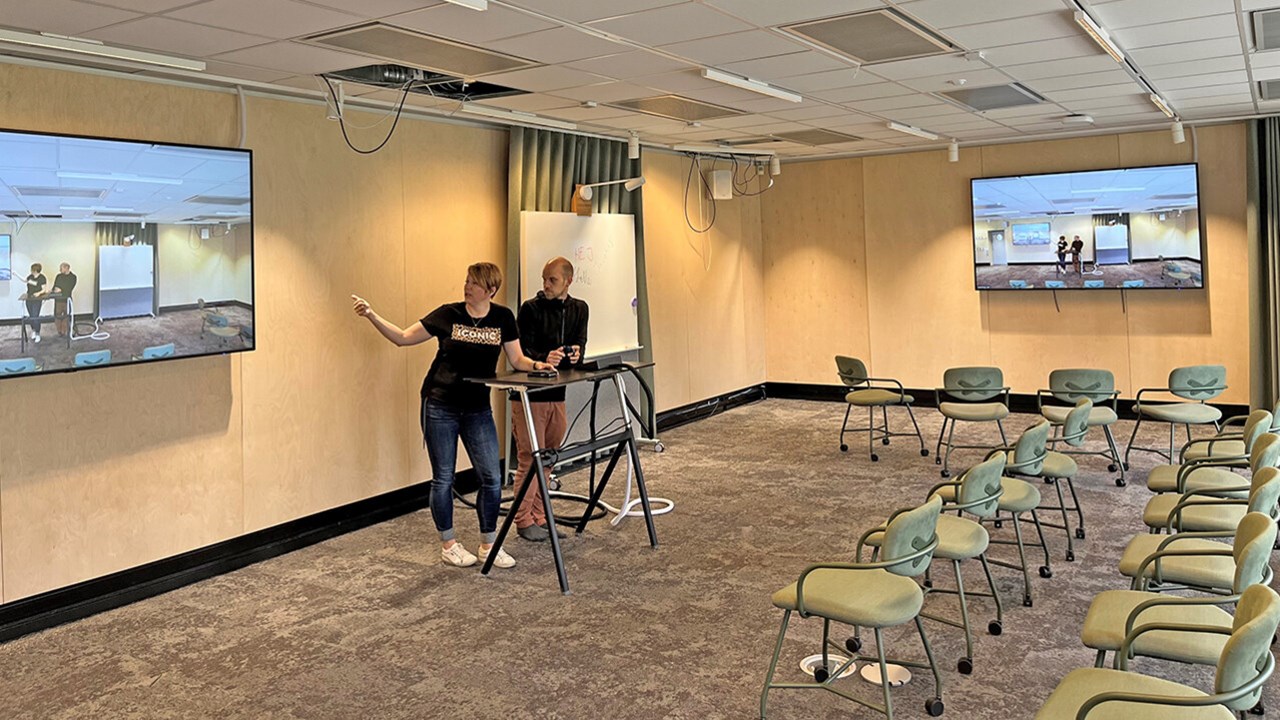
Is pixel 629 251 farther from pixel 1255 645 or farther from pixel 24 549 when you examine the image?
pixel 1255 645

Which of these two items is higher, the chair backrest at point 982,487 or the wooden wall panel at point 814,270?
the wooden wall panel at point 814,270

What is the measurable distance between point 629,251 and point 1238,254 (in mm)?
5369

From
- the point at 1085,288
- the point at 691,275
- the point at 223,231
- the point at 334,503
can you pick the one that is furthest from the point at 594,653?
the point at 1085,288

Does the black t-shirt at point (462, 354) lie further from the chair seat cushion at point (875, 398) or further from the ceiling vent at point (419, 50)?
the chair seat cushion at point (875, 398)

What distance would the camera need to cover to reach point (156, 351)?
15.4 ft

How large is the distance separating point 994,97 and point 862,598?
4617mm

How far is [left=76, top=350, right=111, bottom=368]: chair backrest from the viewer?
14.3ft

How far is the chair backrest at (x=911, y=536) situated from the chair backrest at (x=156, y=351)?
360 centimetres

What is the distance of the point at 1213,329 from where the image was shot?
27.7ft

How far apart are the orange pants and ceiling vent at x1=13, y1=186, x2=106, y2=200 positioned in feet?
7.72

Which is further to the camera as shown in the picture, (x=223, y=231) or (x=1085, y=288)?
(x=1085, y=288)

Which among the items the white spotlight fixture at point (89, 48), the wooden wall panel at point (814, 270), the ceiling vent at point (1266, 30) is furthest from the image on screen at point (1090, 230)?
the white spotlight fixture at point (89, 48)

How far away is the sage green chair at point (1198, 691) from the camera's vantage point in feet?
7.29

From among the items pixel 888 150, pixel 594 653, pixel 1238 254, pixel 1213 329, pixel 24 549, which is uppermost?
pixel 888 150
